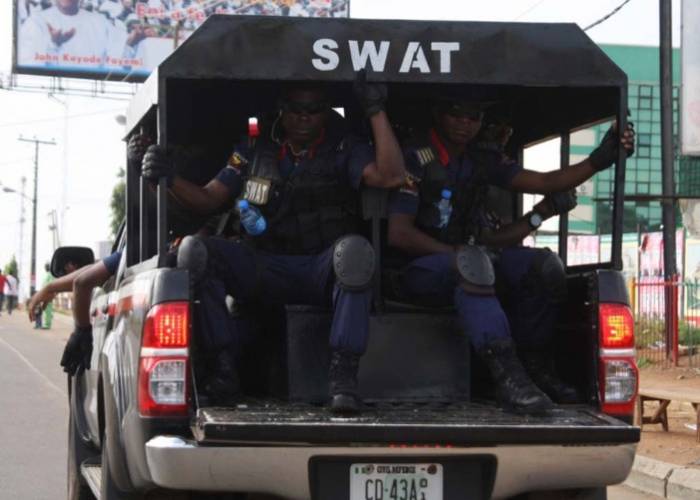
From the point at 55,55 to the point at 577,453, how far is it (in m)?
40.5

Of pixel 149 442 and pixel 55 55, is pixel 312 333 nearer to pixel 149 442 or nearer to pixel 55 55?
pixel 149 442

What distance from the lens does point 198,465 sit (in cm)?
460

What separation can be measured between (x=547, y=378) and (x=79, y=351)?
275 centimetres

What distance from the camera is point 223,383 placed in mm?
5234

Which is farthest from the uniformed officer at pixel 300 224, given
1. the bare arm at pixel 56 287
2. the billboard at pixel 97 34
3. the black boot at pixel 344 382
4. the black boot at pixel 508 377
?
the billboard at pixel 97 34

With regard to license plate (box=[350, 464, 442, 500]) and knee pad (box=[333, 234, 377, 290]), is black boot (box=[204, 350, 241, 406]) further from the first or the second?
license plate (box=[350, 464, 442, 500])

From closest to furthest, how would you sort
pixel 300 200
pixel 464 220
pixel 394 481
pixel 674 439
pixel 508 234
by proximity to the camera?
pixel 394 481 → pixel 300 200 → pixel 464 220 → pixel 508 234 → pixel 674 439

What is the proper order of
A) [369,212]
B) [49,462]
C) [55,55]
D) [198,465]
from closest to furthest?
[198,465] → [369,212] → [49,462] → [55,55]

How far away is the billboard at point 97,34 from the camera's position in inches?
1708

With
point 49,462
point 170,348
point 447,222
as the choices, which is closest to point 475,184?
point 447,222

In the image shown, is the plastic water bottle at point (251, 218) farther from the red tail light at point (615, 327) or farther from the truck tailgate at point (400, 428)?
the red tail light at point (615, 327)

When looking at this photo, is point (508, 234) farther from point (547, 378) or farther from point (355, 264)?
point (355, 264)

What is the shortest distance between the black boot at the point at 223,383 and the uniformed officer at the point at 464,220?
Answer: 914 millimetres

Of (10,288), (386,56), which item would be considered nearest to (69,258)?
(386,56)
